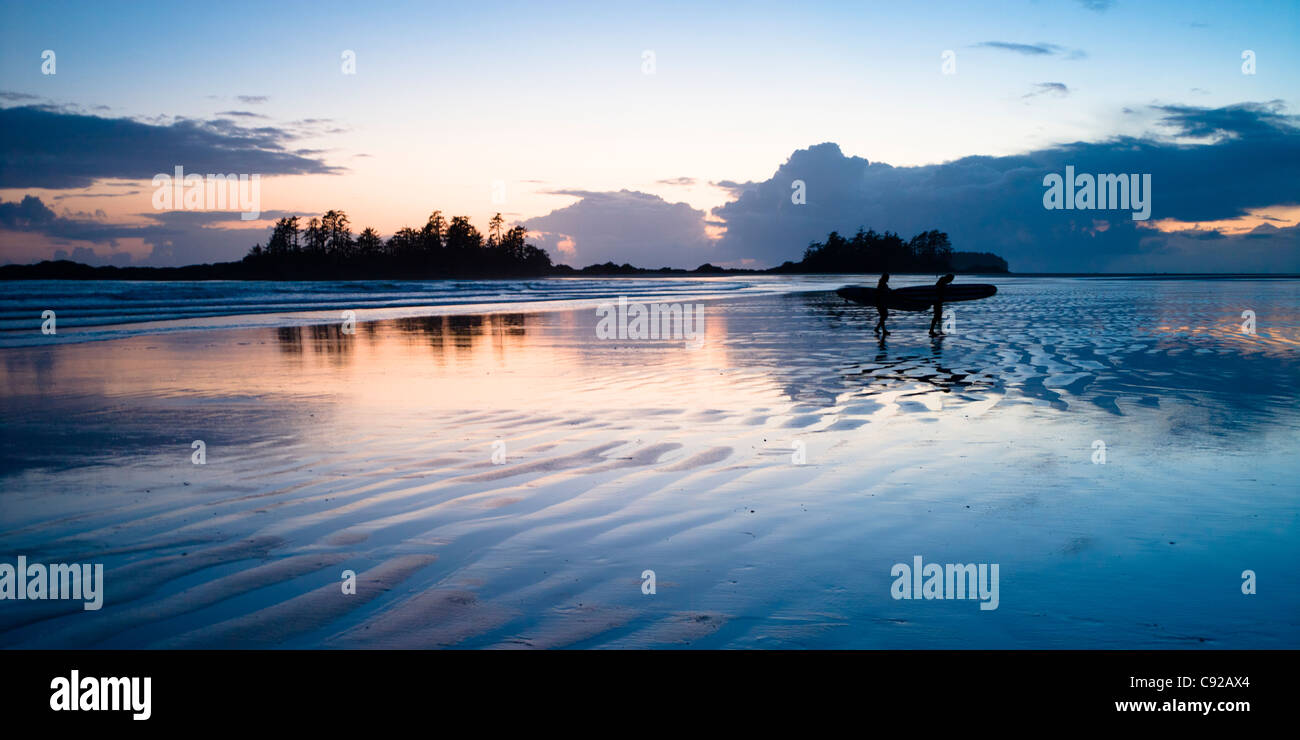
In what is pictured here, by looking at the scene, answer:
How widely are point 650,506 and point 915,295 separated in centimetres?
2180

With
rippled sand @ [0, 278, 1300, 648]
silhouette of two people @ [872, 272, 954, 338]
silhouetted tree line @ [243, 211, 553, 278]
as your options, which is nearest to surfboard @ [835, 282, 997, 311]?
silhouette of two people @ [872, 272, 954, 338]

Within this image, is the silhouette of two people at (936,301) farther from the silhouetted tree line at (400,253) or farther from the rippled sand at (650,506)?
the silhouetted tree line at (400,253)

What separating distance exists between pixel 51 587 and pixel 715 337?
1762 cm

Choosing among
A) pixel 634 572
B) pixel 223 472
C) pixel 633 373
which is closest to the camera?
pixel 634 572

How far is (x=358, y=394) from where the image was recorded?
1140 cm

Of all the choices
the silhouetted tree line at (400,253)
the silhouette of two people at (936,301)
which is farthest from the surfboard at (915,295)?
the silhouetted tree line at (400,253)

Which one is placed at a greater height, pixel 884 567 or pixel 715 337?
pixel 715 337

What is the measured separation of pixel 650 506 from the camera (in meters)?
6.01

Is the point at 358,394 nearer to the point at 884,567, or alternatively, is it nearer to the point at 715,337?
the point at 884,567

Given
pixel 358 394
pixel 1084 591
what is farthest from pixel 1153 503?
pixel 358 394

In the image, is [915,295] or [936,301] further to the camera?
[915,295]

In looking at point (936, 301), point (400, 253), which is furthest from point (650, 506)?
point (400, 253)

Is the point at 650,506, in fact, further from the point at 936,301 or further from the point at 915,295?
the point at 915,295

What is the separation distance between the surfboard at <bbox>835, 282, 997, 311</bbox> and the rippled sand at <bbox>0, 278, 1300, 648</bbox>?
11.7 m
